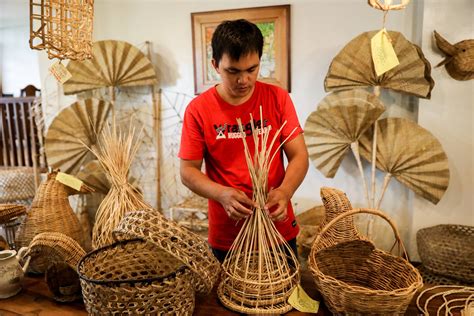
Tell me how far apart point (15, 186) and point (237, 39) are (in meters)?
2.47

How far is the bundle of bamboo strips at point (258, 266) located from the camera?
1.03 meters

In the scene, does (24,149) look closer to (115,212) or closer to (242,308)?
(115,212)

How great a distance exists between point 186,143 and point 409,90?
1.52m

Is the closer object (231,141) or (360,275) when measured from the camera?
(360,275)

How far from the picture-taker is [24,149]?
4027 millimetres

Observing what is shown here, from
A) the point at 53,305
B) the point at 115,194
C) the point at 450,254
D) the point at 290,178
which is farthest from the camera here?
the point at 450,254

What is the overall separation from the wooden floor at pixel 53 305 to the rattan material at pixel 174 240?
0.45 ft

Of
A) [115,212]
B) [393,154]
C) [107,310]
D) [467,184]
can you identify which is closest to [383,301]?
[107,310]

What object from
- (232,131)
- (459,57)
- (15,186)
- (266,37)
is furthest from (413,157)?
(15,186)

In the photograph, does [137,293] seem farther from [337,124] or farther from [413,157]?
[413,157]

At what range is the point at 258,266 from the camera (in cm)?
108

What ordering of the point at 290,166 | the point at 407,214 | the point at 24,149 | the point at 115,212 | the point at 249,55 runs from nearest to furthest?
the point at 249,55 → the point at 290,166 → the point at 115,212 → the point at 407,214 → the point at 24,149

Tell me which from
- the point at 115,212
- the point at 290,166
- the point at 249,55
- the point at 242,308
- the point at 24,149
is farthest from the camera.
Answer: the point at 24,149

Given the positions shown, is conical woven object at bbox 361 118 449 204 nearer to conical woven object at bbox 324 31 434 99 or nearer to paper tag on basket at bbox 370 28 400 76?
conical woven object at bbox 324 31 434 99
